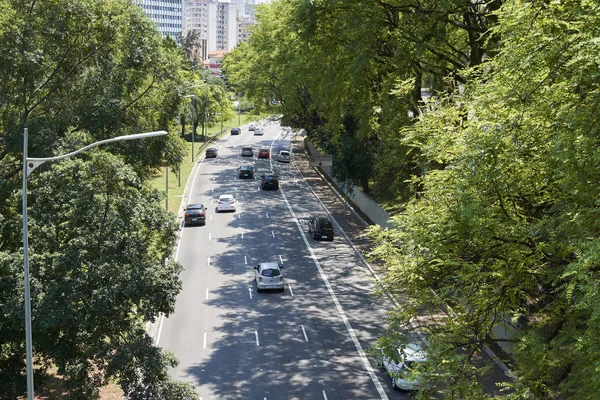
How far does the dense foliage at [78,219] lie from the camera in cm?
2058

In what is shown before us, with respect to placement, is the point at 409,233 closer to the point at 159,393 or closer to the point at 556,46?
the point at 556,46

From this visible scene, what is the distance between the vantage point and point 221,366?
28.5 meters

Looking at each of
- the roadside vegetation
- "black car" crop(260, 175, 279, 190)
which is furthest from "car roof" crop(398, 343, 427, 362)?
"black car" crop(260, 175, 279, 190)

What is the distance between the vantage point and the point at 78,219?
69.1 ft

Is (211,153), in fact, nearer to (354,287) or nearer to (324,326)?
(354,287)

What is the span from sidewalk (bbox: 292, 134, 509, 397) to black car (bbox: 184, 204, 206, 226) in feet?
30.7

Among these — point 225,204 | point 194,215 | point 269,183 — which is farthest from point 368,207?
point 269,183

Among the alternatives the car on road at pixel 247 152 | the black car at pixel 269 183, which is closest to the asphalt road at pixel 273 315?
the black car at pixel 269 183

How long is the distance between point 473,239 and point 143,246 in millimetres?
9899

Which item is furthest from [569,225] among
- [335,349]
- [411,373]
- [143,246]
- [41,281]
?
[335,349]

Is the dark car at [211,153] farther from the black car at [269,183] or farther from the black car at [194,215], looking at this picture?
the black car at [194,215]

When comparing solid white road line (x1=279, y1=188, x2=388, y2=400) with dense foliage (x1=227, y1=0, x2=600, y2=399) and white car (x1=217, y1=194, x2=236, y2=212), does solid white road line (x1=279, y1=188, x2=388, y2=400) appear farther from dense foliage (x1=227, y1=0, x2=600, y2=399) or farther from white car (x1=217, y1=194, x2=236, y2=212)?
dense foliage (x1=227, y1=0, x2=600, y2=399)

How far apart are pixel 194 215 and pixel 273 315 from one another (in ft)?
59.7

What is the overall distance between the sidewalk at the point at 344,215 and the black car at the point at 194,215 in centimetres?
936
